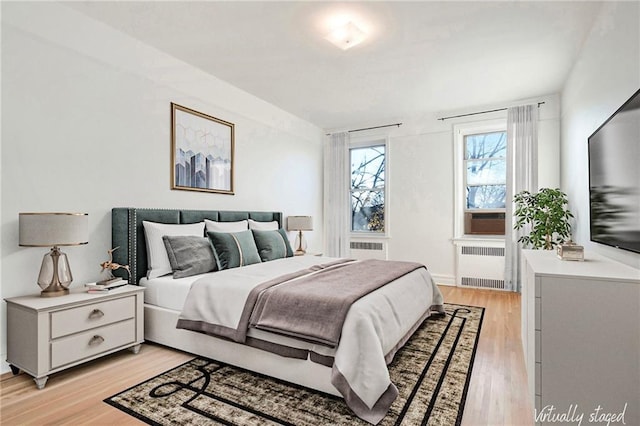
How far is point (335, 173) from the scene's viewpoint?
614cm

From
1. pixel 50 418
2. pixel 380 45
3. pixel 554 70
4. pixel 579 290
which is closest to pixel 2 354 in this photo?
pixel 50 418

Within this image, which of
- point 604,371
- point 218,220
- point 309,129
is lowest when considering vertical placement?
point 604,371

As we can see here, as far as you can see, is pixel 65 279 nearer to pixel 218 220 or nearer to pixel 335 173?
pixel 218 220

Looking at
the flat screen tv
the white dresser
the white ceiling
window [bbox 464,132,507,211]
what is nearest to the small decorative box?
the flat screen tv

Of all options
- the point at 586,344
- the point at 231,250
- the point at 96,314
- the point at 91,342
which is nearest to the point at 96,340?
the point at 91,342

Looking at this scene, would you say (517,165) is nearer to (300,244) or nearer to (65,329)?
(300,244)

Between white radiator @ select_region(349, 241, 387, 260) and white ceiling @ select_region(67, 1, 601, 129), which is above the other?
white ceiling @ select_region(67, 1, 601, 129)

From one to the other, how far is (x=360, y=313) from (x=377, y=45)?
249 cm

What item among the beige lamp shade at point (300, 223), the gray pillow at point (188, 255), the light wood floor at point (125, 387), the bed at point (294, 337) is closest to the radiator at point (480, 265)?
the bed at point (294, 337)

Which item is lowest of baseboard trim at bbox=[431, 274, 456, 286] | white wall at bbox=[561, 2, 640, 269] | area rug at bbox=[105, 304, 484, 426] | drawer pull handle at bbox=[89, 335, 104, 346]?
area rug at bbox=[105, 304, 484, 426]

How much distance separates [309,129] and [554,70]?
348cm

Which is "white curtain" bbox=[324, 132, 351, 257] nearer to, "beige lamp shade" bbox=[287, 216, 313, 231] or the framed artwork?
"beige lamp shade" bbox=[287, 216, 313, 231]

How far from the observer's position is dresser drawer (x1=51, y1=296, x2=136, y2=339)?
2.22 meters

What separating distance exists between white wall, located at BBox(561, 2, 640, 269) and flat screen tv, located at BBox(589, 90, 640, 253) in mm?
115
